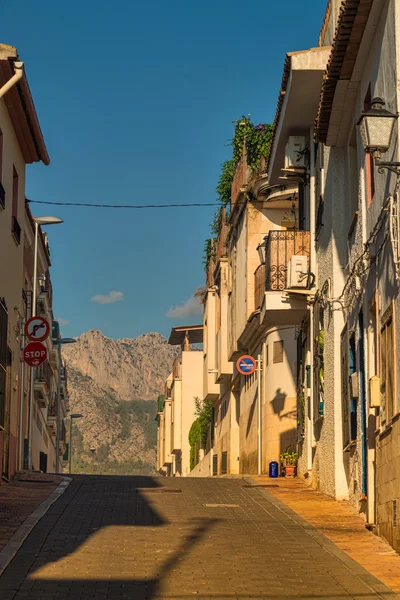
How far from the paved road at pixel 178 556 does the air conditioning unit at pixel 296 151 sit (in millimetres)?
8682

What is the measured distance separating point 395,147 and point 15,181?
12759mm

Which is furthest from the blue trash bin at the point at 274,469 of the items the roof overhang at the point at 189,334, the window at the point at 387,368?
the roof overhang at the point at 189,334

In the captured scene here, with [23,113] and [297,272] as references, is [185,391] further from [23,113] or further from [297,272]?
[23,113]

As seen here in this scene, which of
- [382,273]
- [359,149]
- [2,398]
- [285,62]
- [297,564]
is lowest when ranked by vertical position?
[297,564]

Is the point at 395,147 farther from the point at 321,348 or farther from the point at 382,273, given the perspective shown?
the point at 321,348

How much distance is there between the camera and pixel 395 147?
42.7 ft

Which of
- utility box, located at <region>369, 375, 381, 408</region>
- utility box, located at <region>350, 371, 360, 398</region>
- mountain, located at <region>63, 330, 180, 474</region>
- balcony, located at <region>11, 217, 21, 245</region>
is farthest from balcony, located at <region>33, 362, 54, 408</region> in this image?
mountain, located at <region>63, 330, 180, 474</region>

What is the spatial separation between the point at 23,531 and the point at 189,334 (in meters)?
50.1

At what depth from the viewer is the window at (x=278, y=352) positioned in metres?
30.8

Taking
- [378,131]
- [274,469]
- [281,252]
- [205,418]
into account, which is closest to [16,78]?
[378,131]

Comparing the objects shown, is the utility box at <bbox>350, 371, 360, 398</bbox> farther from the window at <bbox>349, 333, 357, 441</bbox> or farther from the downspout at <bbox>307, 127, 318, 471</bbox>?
the downspout at <bbox>307, 127, 318, 471</bbox>

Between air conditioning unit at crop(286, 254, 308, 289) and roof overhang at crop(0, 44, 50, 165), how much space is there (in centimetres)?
609

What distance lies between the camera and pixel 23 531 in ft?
47.7

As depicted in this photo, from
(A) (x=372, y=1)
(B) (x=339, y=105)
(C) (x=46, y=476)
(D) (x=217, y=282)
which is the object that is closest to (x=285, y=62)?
(B) (x=339, y=105)
